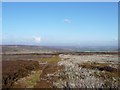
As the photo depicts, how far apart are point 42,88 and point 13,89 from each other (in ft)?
11.0

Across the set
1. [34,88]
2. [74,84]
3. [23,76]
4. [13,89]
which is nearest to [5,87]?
[13,89]

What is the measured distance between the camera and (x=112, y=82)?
2928 centimetres

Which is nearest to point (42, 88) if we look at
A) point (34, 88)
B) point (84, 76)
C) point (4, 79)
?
point (34, 88)

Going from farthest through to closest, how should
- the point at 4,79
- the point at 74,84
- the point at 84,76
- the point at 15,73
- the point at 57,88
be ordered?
the point at 15,73, the point at 84,76, the point at 4,79, the point at 74,84, the point at 57,88

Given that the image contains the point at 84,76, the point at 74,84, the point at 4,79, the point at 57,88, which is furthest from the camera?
the point at 84,76

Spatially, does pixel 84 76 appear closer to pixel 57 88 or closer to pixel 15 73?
pixel 57 88

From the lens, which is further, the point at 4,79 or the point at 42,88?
the point at 4,79

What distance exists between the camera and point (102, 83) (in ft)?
93.9

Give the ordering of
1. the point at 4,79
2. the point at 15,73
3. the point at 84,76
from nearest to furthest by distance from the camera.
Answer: the point at 4,79
the point at 84,76
the point at 15,73

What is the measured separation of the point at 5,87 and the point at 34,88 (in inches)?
123

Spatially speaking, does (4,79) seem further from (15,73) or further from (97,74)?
(97,74)

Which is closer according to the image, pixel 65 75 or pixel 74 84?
pixel 74 84

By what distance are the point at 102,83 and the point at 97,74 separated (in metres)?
5.96

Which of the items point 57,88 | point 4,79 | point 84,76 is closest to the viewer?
point 57,88
